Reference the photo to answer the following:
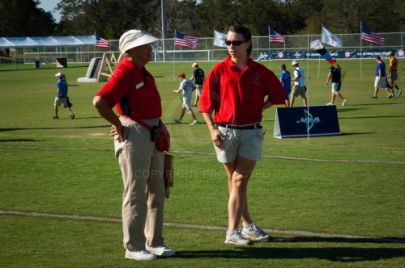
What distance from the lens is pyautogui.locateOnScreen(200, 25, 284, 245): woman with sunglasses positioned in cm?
703

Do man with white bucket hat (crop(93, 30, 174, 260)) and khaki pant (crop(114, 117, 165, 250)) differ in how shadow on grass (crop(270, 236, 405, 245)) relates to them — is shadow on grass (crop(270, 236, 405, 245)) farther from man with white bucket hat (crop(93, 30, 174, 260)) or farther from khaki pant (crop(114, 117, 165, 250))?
man with white bucket hat (crop(93, 30, 174, 260))

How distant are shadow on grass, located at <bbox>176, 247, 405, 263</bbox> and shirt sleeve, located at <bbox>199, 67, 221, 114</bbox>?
1480mm

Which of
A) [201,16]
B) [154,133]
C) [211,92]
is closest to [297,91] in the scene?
[211,92]

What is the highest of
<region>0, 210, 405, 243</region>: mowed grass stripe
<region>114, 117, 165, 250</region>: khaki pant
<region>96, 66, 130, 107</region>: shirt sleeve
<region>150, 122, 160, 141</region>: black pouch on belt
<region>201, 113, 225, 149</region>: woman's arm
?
<region>96, 66, 130, 107</region>: shirt sleeve

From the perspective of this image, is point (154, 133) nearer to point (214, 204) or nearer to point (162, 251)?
point (162, 251)

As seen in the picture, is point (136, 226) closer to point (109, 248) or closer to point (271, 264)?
point (109, 248)

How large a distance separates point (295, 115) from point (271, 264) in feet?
43.5

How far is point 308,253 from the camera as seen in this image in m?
6.81

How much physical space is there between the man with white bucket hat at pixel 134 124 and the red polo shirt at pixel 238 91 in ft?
2.57

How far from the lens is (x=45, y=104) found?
3431 centimetres

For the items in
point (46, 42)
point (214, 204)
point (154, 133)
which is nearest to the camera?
point (154, 133)

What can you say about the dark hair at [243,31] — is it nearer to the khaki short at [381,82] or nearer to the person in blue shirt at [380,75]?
the person in blue shirt at [380,75]

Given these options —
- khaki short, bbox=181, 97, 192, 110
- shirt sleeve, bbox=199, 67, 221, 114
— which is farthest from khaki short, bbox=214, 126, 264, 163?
khaki short, bbox=181, 97, 192, 110

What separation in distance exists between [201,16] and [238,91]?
11297 cm
